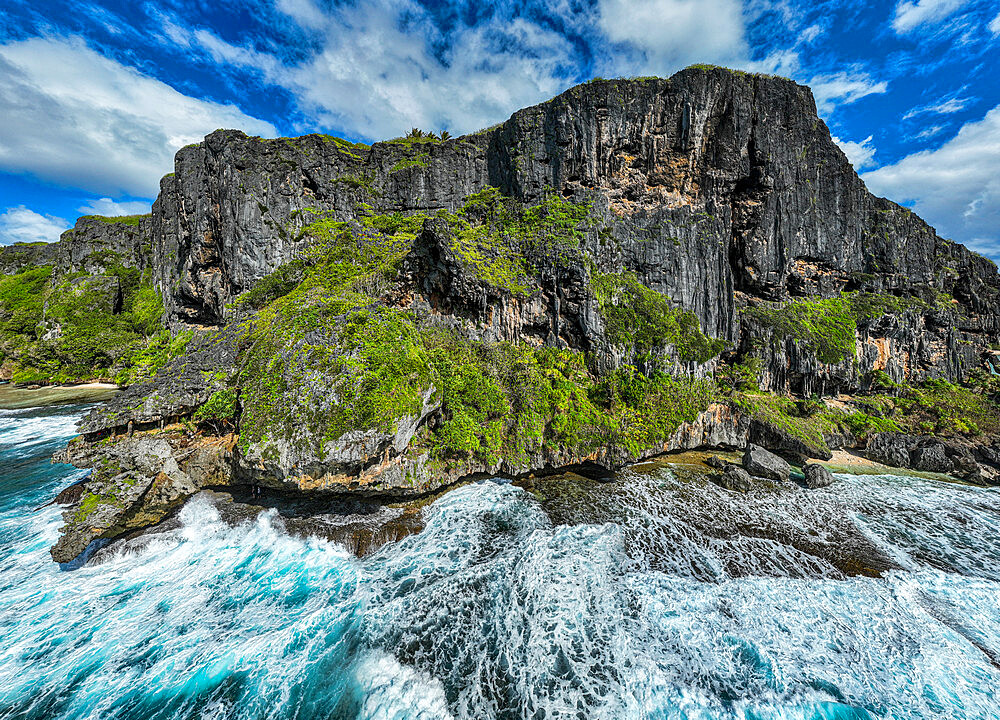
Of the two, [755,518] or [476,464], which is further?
[476,464]

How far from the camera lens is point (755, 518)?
12070 millimetres

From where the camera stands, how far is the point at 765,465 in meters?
14.8

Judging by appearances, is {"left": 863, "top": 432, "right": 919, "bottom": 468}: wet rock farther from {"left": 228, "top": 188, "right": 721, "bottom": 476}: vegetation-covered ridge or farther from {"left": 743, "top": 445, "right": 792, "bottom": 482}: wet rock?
{"left": 228, "top": 188, "right": 721, "bottom": 476}: vegetation-covered ridge

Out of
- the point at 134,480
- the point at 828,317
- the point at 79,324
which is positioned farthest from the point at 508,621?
the point at 79,324

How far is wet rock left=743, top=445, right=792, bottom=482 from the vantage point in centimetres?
1451

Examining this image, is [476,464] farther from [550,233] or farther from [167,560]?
[550,233]

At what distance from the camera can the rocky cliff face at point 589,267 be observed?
15.2 meters

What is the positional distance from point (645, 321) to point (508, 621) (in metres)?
16.2

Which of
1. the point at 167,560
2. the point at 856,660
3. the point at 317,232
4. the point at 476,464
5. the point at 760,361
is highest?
the point at 317,232

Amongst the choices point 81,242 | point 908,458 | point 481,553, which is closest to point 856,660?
point 481,553

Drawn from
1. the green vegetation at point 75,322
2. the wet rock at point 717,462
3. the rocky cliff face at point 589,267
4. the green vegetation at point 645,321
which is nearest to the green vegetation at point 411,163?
the rocky cliff face at point 589,267

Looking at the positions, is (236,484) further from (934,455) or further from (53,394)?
(934,455)

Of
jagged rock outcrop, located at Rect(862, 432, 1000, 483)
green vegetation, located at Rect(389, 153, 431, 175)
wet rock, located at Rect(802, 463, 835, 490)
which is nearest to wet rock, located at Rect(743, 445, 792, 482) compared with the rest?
wet rock, located at Rect(802, 463, 835, 490)

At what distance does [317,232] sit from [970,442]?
129ft
